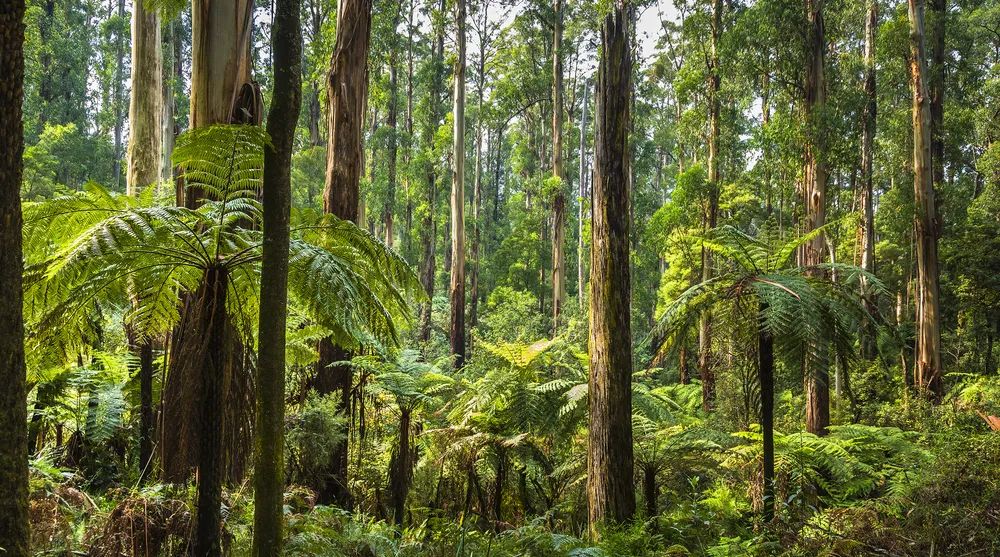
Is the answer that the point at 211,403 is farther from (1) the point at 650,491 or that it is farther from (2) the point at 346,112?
(2) the point at 346,112

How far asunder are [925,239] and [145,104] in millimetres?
14552

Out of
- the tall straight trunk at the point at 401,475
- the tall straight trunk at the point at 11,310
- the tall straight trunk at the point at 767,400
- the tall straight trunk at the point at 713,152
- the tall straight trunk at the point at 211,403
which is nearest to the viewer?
the tall straight trunk at the point at 11,310

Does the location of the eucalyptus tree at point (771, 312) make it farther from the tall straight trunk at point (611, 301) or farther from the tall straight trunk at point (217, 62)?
the tall straight trunk at point (217, 62)

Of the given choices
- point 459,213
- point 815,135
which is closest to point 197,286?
point 815,135

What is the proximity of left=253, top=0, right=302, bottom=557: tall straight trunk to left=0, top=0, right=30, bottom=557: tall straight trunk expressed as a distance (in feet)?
2.10

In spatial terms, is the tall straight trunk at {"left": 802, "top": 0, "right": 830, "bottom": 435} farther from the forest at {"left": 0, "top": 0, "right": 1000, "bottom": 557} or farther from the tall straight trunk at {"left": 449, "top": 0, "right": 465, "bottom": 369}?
the tall straight trunk at {"left": 449, "top": 0, "right": 465, "bottom": 369}

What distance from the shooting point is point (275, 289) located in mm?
2043

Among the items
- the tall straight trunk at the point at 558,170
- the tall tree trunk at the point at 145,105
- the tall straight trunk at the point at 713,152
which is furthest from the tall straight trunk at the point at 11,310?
the tall straight trunk at the point at 558,170

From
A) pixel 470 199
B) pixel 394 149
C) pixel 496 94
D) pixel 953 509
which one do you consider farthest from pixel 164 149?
pixel 470 199

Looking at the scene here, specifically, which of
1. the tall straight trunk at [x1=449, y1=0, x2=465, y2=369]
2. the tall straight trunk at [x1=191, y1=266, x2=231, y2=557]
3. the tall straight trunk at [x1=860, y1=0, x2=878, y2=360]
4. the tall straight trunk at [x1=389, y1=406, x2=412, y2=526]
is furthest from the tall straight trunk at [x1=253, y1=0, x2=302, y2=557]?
the tall straight trunk at [x1=860, y1=0, x2=878, y2=360]

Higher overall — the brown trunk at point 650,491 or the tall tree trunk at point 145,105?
the tall tree trunk at point 145,105

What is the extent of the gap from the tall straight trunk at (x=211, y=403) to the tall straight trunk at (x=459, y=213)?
48.7ft

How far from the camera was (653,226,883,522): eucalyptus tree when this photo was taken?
3.89m

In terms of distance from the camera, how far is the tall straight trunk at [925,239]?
39.9ft
